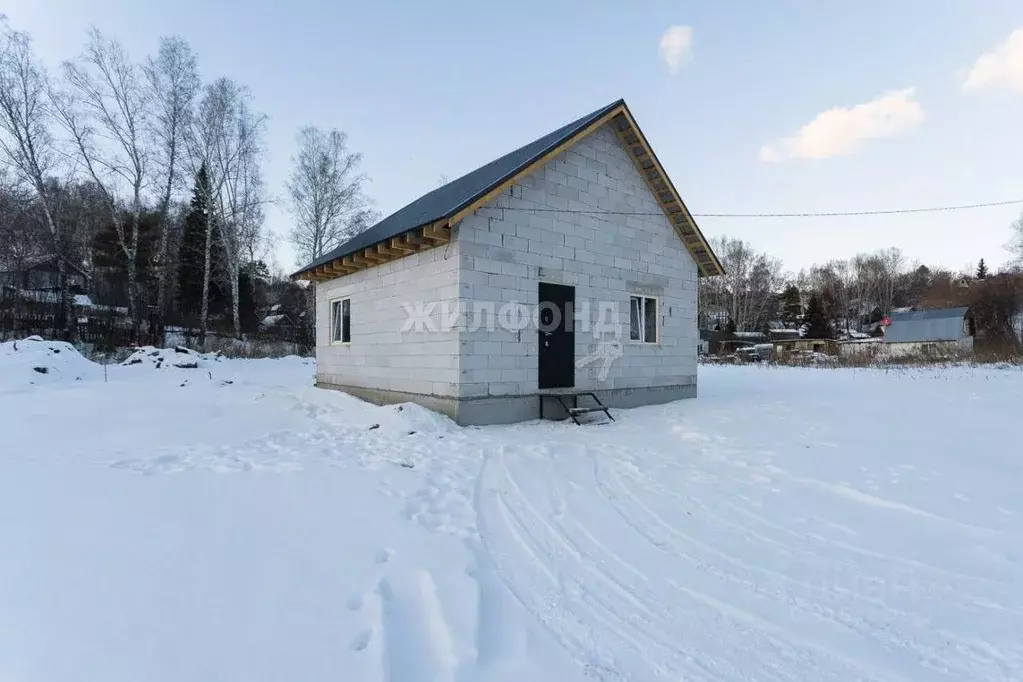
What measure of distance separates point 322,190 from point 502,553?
26104mm

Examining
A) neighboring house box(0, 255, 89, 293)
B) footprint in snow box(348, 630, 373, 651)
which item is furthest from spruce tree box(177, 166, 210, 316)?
footprint in snow box(348, 630, 373, 651)

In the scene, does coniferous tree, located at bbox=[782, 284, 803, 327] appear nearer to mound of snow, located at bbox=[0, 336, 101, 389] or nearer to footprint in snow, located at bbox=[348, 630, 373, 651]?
mound of snow, located at bbox=[0, 336, 101, 389]

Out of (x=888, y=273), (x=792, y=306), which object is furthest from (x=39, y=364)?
(x=888, y=273)

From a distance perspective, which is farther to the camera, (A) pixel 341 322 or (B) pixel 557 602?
(A) pixel 341 322

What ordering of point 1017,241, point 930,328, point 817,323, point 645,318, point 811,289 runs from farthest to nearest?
point 811,289, point 817,323, point 1017,241, point 930,328, point 645,318

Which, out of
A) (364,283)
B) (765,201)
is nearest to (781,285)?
(765,201)

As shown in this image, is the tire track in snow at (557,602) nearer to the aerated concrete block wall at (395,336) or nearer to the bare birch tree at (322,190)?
the aerated concrete block wall at (395,336)

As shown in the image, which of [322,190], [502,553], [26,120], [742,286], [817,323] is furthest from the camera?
[742,286]

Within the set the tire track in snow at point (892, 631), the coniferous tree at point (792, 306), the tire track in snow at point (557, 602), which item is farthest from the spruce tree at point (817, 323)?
the tire track in snow at point (557, 602)

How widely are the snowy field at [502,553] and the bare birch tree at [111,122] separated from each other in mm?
16223

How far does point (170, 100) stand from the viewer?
795 inches

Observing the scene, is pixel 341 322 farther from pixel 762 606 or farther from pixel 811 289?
pixel 811 289

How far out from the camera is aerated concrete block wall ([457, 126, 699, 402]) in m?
8.00

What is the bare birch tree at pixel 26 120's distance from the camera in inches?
684
